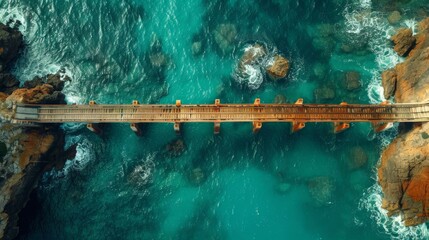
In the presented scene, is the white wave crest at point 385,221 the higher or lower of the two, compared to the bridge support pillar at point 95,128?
lower

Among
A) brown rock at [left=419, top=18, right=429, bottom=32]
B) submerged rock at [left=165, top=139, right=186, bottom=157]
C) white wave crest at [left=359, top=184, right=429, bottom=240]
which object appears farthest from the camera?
brown rock at [left=419, top=18, right=429, bottom=32]

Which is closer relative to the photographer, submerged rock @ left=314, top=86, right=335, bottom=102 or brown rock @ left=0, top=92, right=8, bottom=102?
brown rock @ left=0, top=92, right=8, bottom=102

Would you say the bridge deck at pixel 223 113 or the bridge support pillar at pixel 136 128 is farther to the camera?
the bridge support pillar at pixel 136 128

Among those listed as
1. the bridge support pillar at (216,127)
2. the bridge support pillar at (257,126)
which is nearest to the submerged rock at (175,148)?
the bridge support pillar at (216,127)

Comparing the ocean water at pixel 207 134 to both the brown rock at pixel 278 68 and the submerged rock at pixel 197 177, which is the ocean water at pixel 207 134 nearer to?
the submerged rock at pixel 197 177

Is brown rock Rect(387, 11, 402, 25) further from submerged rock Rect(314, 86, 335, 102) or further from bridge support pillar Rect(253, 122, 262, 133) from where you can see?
bridge support pillar Rect(253, 122, 262, 133)

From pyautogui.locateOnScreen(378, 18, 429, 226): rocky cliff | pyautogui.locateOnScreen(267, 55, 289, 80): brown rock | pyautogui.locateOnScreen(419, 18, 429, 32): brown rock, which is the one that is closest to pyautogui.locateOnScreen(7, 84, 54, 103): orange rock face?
pyautogui.locateOnScreen(267, 55, 289, 80): brown rock

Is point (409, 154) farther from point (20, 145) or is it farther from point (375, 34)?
point (20, 145)
